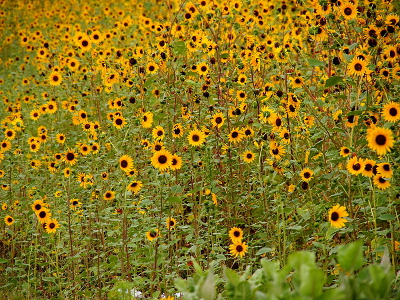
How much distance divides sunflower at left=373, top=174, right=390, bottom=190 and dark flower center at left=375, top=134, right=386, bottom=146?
17 centimetres

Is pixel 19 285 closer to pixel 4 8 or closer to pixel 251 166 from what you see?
pixel 251 166

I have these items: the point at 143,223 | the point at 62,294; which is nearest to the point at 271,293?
the point at 143,223

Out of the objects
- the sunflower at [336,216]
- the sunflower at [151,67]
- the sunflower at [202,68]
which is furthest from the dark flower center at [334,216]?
the sunflower at [151,67]

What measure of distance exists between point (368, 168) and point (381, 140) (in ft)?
0.57

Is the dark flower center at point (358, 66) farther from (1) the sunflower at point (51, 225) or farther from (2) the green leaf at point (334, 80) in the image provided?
(1) the sunflower at point (51, 225)

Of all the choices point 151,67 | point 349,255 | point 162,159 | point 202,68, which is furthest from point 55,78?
point 349,255

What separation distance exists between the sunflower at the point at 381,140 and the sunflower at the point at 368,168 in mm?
97

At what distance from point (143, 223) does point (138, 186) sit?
27cm

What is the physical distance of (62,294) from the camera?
2.93m

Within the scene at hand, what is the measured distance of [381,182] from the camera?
94.3 inches

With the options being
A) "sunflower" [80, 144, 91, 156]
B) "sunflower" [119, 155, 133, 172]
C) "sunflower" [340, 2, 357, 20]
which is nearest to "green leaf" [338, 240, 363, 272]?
"sunflower" [119, 155, 133, 172]

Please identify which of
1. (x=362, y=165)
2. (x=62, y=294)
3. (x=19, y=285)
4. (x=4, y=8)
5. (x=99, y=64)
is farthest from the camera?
(x=4, y=8)

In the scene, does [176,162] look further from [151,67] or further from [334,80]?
[151,67]

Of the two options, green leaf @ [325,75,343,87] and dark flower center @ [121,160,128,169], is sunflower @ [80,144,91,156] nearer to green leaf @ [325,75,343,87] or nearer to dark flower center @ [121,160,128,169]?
dark flower center @ [121,160,128,169]
